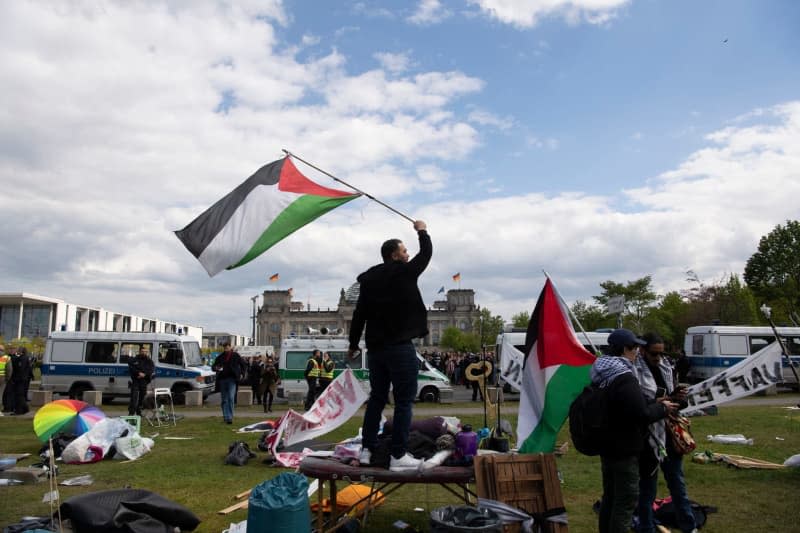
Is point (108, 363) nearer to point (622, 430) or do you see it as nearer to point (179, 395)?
point (179, 395)

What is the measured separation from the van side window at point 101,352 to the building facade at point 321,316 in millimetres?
119747

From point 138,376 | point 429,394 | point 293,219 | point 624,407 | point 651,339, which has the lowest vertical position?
point 429,394

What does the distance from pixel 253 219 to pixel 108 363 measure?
17.3m

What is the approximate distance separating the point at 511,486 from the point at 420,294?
1.72 metres

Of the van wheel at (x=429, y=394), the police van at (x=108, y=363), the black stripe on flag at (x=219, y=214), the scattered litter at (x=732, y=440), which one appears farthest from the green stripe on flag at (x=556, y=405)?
the police van at (x=108, y=363)

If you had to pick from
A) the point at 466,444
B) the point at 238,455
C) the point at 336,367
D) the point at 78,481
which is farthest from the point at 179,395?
the point at 466,444

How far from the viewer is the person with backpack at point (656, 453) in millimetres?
5262

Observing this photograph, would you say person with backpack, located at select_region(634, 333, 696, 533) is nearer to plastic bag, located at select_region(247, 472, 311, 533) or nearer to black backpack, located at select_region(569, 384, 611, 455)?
black backpack, located at select_region(569, 384, 611, 455)

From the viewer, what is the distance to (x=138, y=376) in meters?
15.4

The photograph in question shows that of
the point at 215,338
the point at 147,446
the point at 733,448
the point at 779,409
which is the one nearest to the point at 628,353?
the point at 733,448

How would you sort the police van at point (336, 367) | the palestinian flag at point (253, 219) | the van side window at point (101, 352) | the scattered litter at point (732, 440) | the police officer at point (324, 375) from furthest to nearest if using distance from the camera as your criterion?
the police van at point (336, 367)
the van side window at point (101, 352)
the police officer at point (324, 375)
the scattered litter at point (732, 440)
the palestinian flag at point (253, 219)

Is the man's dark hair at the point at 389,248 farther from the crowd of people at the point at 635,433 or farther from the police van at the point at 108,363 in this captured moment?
the police van at the point at 108,363

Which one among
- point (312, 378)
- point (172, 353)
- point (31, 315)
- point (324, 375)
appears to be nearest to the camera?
point (312, 378)

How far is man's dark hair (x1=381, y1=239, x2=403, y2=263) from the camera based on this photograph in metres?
5.36
